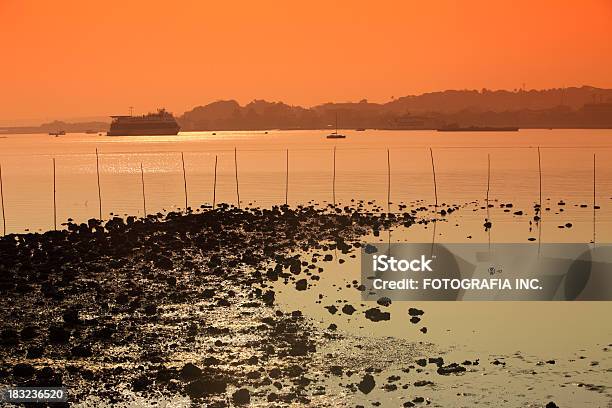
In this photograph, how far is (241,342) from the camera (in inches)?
573

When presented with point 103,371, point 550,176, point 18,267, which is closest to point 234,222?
point 18,267

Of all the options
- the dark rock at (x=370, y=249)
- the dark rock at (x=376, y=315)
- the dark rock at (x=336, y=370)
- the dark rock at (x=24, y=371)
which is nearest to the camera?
the dark rock at (x=24, y=371)

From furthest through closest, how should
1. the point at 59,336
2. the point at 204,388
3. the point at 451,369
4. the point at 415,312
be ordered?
the point at 415,312
the point at 59,336
the point at 451,369
the point at 204,388

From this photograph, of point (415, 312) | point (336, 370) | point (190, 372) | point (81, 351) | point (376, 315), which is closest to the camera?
point (190, 372)

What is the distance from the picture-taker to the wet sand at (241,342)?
12.2m

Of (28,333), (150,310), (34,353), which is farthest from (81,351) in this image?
(150,310)

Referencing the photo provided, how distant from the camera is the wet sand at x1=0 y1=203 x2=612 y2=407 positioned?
40.0 feet

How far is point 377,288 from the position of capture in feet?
64.2

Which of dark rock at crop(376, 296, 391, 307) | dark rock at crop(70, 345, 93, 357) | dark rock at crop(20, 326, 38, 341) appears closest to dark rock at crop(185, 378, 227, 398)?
dark rock at crop(70, 345, 93, 357)

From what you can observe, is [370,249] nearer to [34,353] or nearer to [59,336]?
[59,336]

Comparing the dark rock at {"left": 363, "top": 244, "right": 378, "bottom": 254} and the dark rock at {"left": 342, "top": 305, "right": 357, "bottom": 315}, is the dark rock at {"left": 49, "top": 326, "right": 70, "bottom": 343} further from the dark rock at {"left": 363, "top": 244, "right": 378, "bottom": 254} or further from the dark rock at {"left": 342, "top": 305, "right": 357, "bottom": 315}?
the dark rock at {"left": 363, "top": 244, "right": 378, "bottom": 254}

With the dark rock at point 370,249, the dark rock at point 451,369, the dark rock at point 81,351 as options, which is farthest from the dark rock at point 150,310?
the dark rock at point 370,249

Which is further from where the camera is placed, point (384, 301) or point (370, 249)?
point (370, 249)

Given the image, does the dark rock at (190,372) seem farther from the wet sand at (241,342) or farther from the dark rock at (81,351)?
the dark rock at (81,351)
